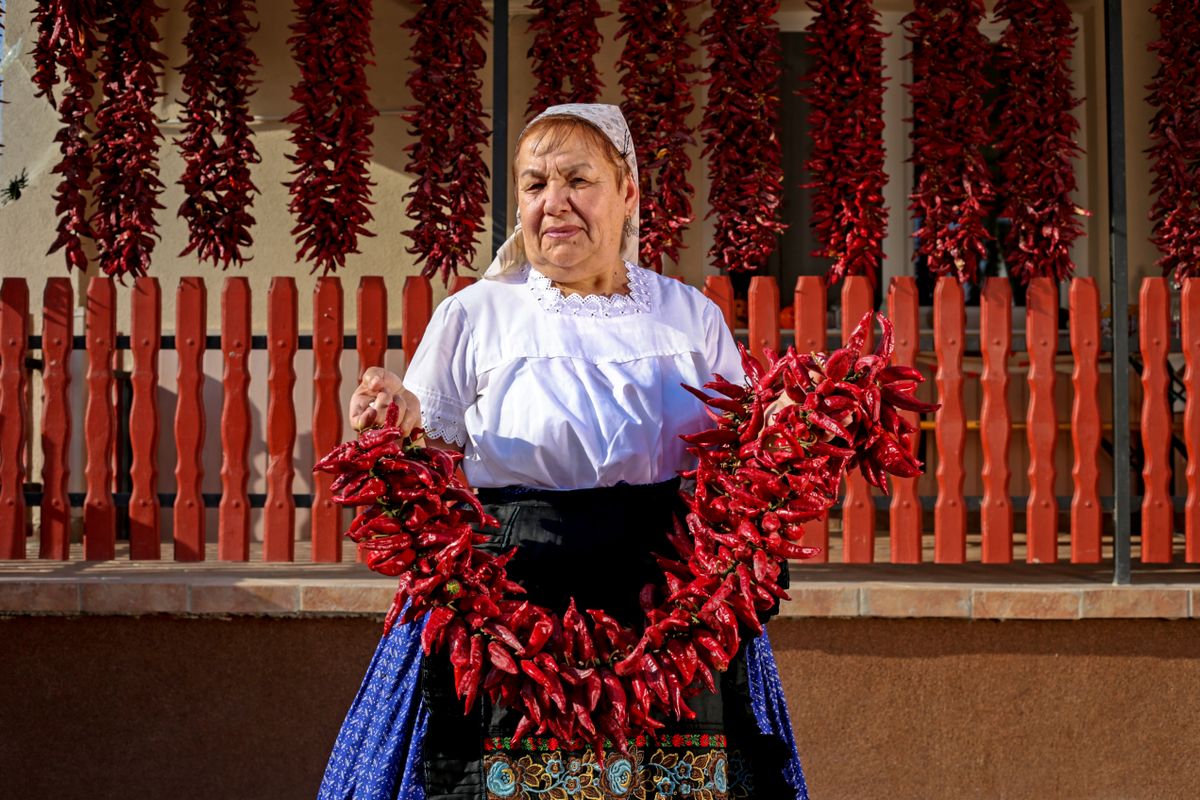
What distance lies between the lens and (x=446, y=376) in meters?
2.32

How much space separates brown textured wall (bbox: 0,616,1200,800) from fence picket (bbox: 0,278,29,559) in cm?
72

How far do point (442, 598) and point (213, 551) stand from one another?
4505 mm

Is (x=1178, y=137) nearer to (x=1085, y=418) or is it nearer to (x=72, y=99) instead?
(x=1085, y=418)

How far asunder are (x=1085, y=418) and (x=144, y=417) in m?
4.06

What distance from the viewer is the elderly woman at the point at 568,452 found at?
2.22 meters

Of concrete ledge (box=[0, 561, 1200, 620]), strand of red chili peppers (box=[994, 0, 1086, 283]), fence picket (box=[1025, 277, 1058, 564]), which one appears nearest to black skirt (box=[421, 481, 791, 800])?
concrete ledge (box=[0, 561, 1200, 620])

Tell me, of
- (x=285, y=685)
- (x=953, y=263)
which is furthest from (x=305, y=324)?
(x=953, y=263)

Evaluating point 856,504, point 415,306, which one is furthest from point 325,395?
point 856,504

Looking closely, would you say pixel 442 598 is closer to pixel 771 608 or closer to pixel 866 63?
pixel 771 608

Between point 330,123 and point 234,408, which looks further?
point 330,123

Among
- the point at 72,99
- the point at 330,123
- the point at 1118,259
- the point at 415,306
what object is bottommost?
the point at 415,306

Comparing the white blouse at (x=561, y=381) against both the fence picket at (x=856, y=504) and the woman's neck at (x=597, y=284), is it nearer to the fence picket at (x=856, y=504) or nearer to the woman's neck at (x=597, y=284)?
the woman's neck at (x=597, y=284)

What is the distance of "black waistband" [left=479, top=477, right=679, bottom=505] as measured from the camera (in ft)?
7.48

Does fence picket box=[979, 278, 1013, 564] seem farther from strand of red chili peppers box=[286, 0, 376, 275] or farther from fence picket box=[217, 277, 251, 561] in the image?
fence picket box=[217, 277, 251, 561]
